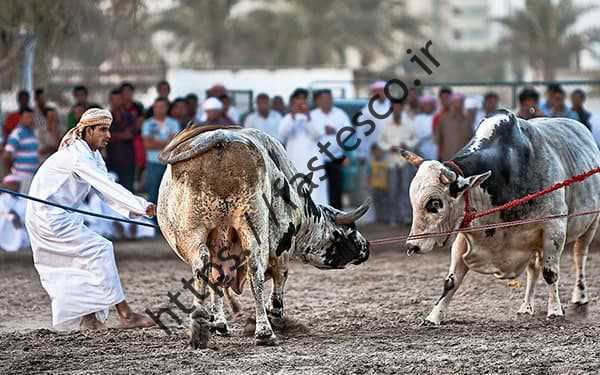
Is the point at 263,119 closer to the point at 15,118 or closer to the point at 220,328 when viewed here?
the point at 15,118

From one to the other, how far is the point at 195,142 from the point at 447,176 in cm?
189

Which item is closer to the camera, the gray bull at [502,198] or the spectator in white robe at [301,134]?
the gray bull at [502,198]

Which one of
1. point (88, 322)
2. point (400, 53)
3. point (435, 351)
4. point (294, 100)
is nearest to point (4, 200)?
point (294, 100)

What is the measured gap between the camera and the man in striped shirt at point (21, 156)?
53.5 ft

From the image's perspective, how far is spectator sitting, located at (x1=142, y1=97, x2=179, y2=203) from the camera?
17.0m

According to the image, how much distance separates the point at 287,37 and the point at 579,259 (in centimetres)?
3338

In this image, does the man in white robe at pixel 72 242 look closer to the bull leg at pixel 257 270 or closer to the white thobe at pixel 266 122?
the bull leg at pixel 257 270

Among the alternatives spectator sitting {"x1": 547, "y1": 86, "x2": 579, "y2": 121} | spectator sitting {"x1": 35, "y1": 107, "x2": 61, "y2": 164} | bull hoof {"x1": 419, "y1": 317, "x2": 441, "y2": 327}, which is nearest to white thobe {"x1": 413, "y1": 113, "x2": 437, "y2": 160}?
spectator sitting {"x1": 547, "y1": 86, "x2": 579, "y2": 121}

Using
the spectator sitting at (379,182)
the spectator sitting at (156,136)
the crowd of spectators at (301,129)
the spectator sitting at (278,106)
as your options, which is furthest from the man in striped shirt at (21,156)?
the spectator sitting at (379,182)

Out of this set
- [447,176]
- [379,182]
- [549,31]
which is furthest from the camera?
[549,31]

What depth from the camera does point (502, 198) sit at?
32.0ft

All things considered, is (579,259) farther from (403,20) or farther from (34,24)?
(403,20)

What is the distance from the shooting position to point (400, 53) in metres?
53.6

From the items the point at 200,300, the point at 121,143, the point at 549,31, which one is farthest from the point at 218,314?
the point at 549,31
